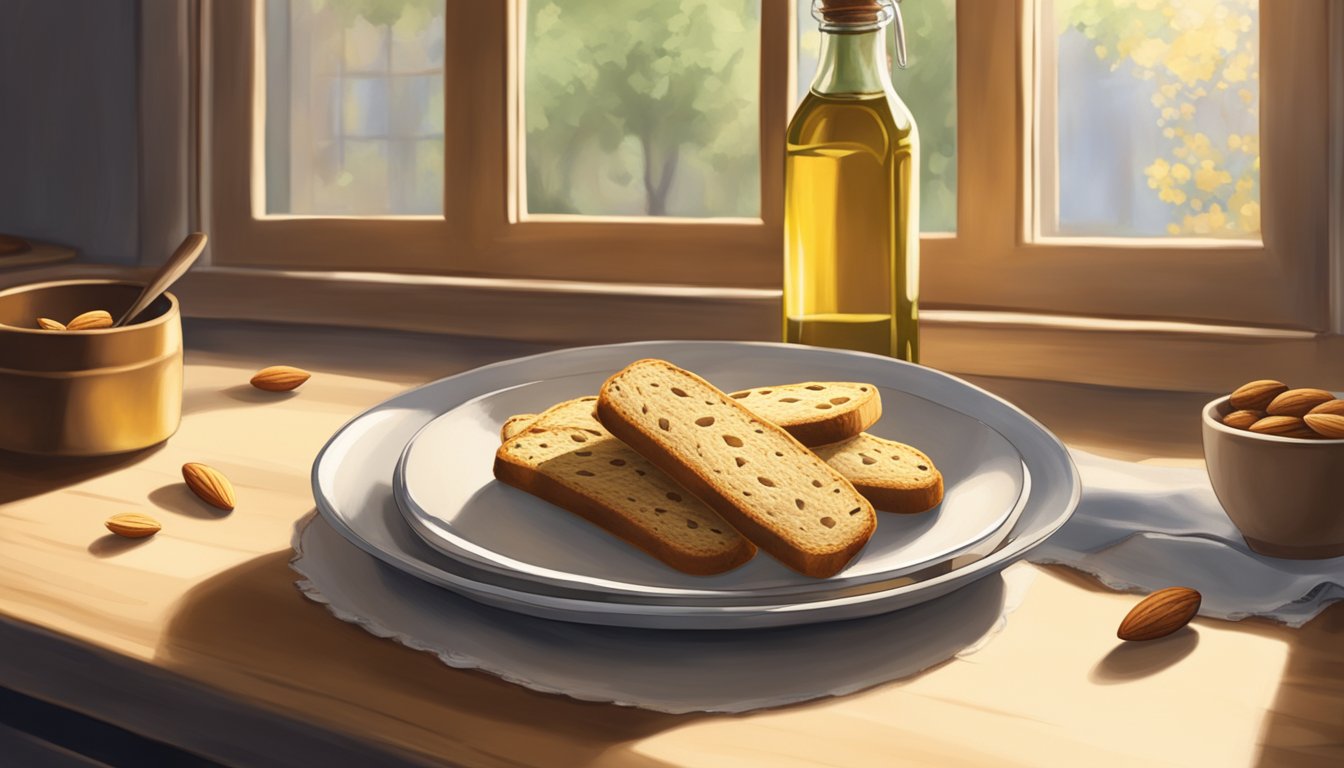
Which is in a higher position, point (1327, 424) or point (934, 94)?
point (934, 94)

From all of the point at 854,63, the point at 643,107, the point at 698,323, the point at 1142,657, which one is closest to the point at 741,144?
the point at 643,107

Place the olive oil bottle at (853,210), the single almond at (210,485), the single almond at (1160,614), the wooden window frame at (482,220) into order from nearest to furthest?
the single almond at (1160,614) < the single almond at (210,485) < the olive oil bottle at (853,210) < the wooden window frame at (482,220)

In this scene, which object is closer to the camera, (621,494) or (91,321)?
(621,494)

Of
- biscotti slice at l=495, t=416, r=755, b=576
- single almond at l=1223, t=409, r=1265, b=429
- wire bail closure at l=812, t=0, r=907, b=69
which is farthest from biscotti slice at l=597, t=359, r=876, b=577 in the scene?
wire bail closure at l=812, t=0, r=907, b=69

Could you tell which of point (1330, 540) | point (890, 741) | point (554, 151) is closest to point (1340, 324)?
point (1330, 540)

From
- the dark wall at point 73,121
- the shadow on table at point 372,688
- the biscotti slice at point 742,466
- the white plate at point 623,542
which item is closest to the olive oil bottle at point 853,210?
the white plate at point 623,542

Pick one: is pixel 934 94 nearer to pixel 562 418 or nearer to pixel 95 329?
pixel 562 418

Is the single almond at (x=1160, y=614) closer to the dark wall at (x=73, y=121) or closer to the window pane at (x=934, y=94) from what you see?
the window pane at (x=934, y=94)
